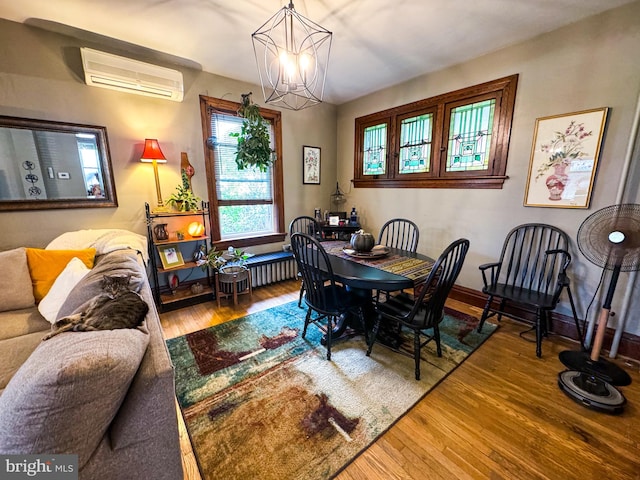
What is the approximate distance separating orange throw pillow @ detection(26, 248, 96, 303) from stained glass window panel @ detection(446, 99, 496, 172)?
3580 mm

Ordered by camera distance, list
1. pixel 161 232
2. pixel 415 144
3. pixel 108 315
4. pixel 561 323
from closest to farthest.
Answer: pixel 108 315 < pixel 561 323 < pixel 161 232 < pixel 415 144

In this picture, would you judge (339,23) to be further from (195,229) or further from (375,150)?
(195,229)

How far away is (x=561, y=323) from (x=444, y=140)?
83.5 inches

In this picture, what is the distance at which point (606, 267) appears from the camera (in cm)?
186

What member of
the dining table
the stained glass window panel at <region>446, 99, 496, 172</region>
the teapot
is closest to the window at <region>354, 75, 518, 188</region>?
the stained glass window panel at <region>446, 99, 496, 172</region>

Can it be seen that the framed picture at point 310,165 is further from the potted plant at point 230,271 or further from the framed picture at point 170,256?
the framed picture at point 170,256

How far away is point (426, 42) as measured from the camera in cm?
239

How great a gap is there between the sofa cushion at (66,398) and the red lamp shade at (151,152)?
216 centimetres

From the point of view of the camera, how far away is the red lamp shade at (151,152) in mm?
2518

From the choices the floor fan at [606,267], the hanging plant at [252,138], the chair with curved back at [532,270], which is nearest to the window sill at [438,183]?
the chair with curved back at [532,270]

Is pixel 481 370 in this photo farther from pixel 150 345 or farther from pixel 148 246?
pixel 148 246

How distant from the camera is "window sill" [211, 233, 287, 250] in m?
3.28

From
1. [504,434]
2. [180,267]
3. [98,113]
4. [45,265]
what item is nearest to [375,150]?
[180,267]

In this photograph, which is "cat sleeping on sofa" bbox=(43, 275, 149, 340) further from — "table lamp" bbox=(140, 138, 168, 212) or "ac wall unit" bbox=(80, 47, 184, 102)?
"ac wall unit" bbox=(80, 47, 184, 102)
